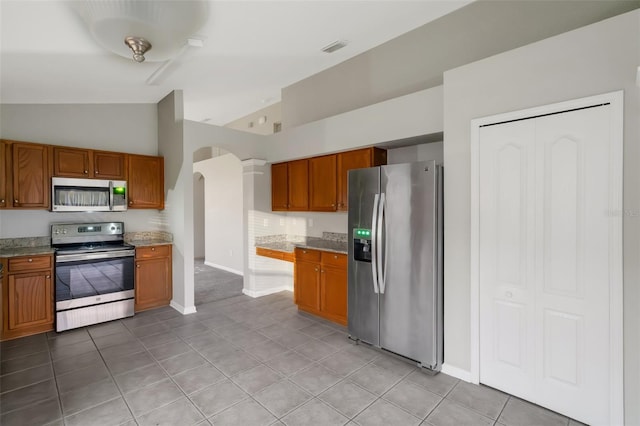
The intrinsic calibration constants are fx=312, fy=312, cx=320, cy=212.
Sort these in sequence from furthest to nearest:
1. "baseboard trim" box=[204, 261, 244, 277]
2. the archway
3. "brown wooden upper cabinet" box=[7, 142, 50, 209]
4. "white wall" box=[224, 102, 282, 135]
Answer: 1. "baseboard trim" box=[204, 261, 244, 277]
2. "white wall" box=[224, 102, 282, 135]
3. the archway
4. "brown wooden upper cabinet" box=[7, 142, 50, 209]

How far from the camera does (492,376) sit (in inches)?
101

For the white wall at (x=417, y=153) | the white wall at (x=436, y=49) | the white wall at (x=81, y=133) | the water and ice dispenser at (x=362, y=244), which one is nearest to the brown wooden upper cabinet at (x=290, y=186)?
the white wall at (x=436, y=49)

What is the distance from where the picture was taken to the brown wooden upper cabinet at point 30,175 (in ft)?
12.1

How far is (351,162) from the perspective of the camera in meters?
4.07

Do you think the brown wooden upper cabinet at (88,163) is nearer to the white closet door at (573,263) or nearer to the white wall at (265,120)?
the white wall at (265,120)

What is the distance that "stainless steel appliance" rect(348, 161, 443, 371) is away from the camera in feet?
9.30

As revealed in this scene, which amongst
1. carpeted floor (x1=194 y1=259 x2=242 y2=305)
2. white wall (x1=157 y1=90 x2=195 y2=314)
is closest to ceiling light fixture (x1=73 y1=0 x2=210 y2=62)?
white wall (x1=157 y1=90 x2=195 y2=314)

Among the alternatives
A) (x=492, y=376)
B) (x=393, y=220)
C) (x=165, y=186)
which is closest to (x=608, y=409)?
(x=492, y=376)

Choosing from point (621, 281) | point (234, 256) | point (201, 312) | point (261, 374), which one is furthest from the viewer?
point (234, 256)

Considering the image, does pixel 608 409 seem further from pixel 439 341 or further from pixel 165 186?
pixel 165 186

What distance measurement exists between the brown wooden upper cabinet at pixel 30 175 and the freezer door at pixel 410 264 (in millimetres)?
4122

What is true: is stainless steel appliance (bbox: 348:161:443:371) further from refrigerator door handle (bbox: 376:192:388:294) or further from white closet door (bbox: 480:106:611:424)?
white closet door (bbox: 480:106:611:424)

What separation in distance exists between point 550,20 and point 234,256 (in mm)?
6421

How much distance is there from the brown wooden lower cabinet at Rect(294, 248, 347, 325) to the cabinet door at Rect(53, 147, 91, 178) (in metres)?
3.06
